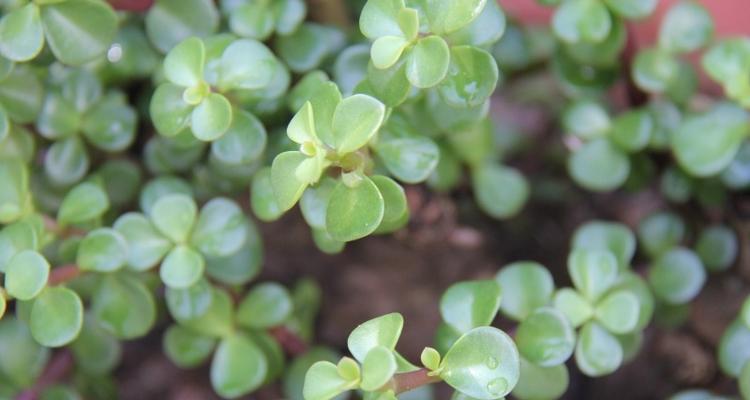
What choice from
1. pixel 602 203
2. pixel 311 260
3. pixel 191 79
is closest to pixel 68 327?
pixel 191 79

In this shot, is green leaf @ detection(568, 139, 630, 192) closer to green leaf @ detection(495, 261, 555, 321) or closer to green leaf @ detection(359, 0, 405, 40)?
green leaf @ detection(495, 261, 555, 321)

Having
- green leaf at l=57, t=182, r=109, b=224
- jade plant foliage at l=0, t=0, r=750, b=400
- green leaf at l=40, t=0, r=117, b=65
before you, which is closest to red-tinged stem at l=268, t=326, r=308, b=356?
jade plant foliage at l=0, t=0, r=750, b=400

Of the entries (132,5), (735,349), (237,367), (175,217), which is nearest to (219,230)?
(175,217)

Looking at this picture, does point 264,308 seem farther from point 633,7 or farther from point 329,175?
point 633,7

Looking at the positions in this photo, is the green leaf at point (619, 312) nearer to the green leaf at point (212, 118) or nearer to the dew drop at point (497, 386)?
the dew drop at point (497, 386)

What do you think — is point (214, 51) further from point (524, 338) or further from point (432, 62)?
point (524, 338)

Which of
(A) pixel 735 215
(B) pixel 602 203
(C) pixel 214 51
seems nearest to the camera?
(C) pixel 214 51
